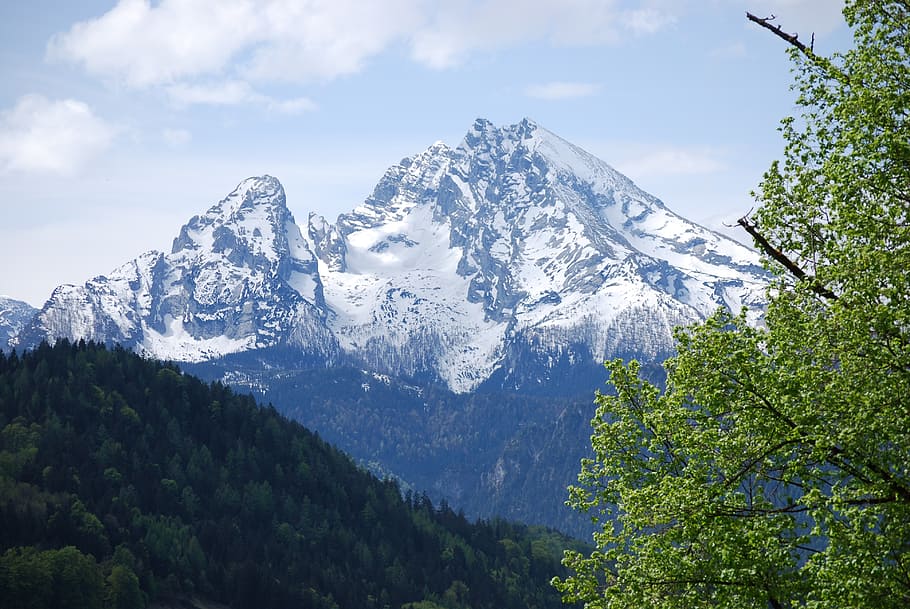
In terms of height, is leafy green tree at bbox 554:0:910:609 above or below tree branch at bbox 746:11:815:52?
below

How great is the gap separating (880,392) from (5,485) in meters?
195

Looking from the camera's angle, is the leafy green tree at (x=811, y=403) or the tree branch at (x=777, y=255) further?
the tree branch at (x=777, y=255)

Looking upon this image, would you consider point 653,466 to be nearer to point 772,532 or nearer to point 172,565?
point 772,532

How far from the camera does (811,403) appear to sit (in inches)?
913

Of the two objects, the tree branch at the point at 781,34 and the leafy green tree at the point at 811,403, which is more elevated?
the tree branch at the point at 781,34

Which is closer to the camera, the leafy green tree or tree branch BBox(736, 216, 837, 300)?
the leafy green tree

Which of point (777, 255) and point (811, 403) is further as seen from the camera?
point (777, 255)

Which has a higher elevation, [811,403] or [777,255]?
[777,255]

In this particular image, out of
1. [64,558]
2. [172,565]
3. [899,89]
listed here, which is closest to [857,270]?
[899,89]

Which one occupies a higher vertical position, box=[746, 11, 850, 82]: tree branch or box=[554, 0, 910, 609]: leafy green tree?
box=[746, 11, 850, 82]: tree branch

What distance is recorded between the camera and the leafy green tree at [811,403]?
22.3 meters

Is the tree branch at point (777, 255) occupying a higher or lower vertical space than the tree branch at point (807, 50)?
lower

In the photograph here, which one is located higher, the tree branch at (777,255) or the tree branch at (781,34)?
the tree branch at (781,34)

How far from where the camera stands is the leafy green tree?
22312 millimetres
